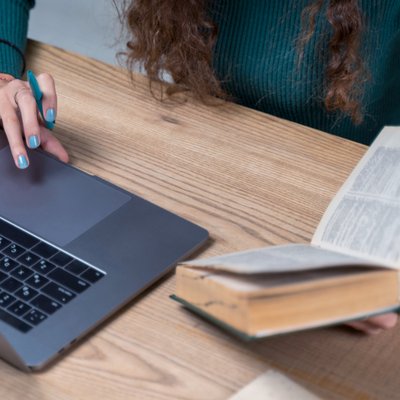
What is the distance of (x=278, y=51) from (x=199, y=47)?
0.14 metres

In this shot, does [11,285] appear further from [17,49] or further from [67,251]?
[17,49]

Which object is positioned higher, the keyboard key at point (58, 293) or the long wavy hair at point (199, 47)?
the long wavy hair at point (199, 47)

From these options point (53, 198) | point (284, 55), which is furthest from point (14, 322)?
point (284, 55)

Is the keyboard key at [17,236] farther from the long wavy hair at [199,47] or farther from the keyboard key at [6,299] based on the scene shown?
the long wavy hair at [199,47]

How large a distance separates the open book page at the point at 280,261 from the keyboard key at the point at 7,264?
21cm

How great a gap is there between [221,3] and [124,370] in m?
0.79

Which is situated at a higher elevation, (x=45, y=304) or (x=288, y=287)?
(x=288, y=287)

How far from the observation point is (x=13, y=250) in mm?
857

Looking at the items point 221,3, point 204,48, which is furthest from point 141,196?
point 221,3

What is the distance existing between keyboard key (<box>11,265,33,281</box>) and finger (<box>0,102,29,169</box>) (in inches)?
8.2

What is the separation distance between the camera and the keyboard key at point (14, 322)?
0.76 meters

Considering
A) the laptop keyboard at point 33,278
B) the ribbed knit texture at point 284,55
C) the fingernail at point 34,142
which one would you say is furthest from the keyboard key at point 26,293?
the ribbed knit texture at point 284,55

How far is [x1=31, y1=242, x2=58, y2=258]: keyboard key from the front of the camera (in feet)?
2.80

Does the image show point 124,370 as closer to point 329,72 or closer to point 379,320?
point 379,320
